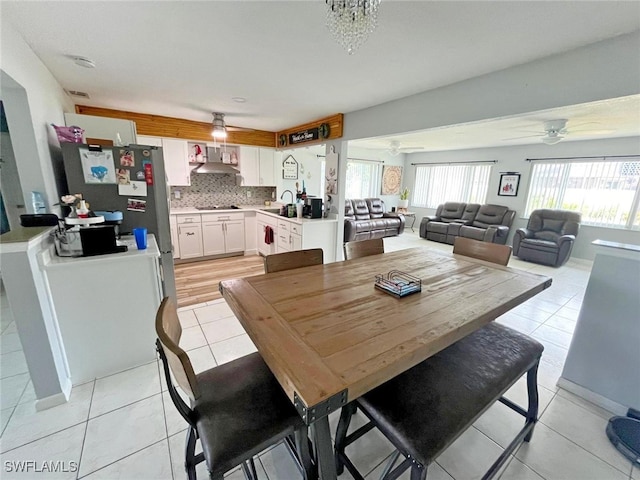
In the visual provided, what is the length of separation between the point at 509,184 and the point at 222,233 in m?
6.51

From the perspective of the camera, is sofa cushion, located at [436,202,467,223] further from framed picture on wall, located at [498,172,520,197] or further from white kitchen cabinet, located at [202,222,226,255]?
white kitchen cabinet, located at [202,222,226,255]

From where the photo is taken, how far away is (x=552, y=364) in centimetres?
221

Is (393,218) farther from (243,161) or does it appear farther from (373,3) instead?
(373,3)

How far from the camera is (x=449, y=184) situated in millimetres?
7453

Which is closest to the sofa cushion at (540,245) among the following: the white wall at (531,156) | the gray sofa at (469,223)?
the gray sofa at (469,223)

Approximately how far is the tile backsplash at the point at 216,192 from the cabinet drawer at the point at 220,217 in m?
0.71

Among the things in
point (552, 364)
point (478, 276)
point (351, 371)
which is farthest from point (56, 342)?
point (552, 364)

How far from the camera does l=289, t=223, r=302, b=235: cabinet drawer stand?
3850mm

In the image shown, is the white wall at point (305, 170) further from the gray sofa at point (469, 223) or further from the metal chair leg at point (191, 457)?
the metal chair leg at point (191, 457)

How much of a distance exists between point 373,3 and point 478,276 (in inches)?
64.7

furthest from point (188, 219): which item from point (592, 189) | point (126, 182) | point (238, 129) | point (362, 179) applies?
point (592, 189)

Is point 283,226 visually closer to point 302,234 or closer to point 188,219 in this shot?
point 302,234

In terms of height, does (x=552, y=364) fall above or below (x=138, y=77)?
below

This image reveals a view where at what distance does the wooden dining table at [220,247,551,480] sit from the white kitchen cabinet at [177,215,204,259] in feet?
10.8
